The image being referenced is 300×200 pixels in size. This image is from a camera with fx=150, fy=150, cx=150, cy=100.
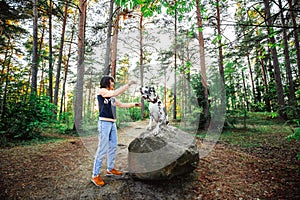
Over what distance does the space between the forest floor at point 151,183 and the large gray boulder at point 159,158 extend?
328mm

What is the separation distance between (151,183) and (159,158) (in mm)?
644

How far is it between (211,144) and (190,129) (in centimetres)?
112

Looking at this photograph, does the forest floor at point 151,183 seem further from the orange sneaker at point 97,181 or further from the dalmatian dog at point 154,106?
the dalmatian dog at point 154,106

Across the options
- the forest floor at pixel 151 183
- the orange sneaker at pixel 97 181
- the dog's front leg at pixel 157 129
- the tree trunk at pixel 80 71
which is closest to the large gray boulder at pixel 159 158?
the dog's front leg at pixel 157 129

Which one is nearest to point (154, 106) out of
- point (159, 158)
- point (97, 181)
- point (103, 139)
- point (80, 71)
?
point (159, 158)

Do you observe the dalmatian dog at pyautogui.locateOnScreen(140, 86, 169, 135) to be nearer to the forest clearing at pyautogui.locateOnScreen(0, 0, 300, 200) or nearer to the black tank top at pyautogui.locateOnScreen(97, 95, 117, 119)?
the forest clearing at pyautogui.locateOnScreen(0, 0, 300, 200)

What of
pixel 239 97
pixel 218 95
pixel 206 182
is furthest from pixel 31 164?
pixel 239 97

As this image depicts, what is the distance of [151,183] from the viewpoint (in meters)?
3.33

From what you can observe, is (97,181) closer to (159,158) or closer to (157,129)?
(159,158)

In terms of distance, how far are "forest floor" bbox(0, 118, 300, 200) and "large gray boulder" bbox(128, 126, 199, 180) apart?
328mm

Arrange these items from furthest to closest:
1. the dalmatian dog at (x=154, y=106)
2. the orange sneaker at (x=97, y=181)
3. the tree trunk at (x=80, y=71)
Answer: the tree trunk at (x=80, y=71) < the dalmatian dog at (x=154, y=106) < the orange sneaker at (x=97, y=181)

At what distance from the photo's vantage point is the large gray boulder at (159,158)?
3.13 metres

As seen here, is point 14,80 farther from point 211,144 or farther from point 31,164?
point 211,144

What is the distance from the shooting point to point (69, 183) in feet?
10.7
